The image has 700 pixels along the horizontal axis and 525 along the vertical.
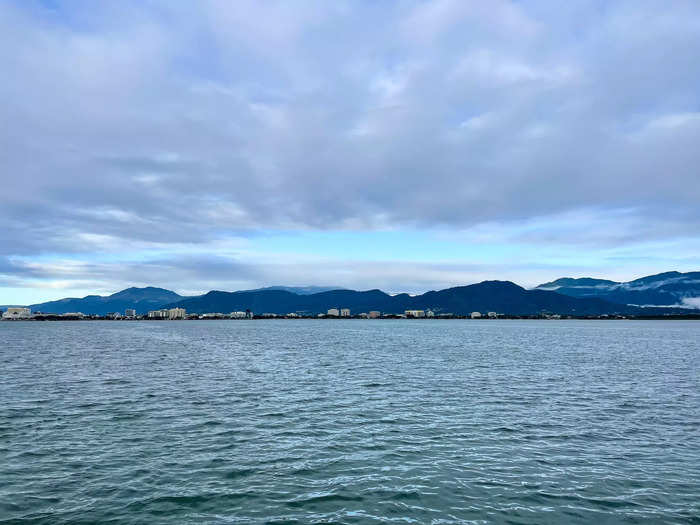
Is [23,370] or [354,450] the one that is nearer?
[354,450]

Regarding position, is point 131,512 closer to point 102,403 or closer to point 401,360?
point 102,403

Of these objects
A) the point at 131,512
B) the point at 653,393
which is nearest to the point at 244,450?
the point at 131,512

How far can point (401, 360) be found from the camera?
276 feet

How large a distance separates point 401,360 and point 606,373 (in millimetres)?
33531

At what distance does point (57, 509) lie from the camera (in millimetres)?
18719

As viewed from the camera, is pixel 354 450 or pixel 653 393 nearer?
pixel 354 450

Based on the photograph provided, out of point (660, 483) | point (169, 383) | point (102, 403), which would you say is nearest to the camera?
point (660, 483)

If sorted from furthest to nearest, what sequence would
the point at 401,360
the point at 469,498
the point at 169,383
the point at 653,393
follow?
the point at 401,360, the point at 169,383, the point at 653,393, the point at 469,498

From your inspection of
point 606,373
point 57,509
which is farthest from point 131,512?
point 606,373

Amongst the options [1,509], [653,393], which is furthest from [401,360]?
[1,509]

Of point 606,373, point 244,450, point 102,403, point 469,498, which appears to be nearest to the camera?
point 469,498

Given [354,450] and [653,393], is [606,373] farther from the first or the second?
[354,450]

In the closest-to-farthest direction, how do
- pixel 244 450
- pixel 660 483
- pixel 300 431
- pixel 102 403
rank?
pixel 660 483
pixel 244 450
pixel 300 431
pixel 102 403

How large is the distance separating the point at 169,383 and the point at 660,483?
48.6 meters
